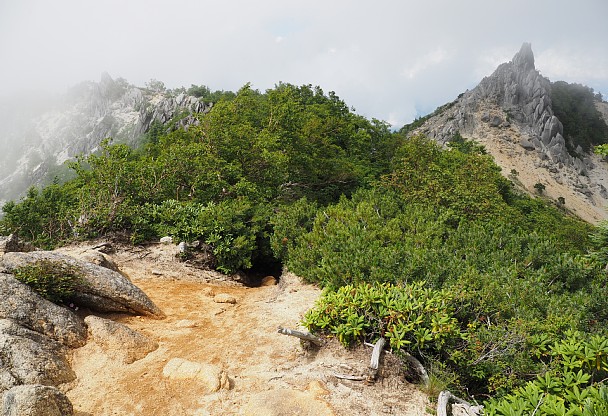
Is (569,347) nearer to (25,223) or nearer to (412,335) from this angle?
(412,335)

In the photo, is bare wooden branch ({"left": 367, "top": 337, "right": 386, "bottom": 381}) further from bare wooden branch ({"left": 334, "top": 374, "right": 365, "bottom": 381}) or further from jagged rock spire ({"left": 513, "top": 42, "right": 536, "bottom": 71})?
jagged rock spire ({"left": 513, "top": 42, "right": 536, "bottom": 71})

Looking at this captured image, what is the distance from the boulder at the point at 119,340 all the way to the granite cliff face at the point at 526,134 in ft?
227

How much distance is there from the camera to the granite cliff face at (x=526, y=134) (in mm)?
67438

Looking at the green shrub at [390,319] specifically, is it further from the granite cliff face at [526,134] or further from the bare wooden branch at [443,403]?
the granite cliff face at [526,134]

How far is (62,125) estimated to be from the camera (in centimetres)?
12975

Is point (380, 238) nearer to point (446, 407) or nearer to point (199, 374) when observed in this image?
point (446, 407)

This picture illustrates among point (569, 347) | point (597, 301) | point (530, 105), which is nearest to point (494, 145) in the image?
point (530, 105)

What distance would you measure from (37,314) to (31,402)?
8.95 feet

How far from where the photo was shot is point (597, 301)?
8.65 meters

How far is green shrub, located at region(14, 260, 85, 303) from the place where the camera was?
6.50 metres

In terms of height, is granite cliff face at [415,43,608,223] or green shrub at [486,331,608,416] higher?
granite cliff face at [415,43,608,223]

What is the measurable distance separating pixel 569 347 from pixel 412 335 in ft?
7.31

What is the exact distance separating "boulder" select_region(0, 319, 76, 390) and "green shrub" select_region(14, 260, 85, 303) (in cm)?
121

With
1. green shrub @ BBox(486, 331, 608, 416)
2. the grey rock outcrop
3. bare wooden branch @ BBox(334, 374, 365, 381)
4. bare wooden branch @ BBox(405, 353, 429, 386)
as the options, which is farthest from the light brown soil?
the grey rock outcrop
